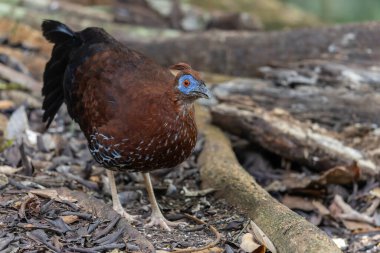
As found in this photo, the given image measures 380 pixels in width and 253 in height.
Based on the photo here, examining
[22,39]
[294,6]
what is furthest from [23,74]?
[294,6]

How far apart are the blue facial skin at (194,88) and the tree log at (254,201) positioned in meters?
0.85

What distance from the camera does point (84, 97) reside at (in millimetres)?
4508

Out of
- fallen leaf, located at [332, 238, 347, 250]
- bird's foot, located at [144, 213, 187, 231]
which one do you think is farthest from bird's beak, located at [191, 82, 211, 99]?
fallen leaf, located at [332, 238, 347, 250]

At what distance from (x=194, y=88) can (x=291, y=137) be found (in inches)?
71.1

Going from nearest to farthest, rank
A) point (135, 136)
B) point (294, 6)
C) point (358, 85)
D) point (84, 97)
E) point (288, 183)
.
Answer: point (135, 136), point (84, 97), point (288, 183), point (358, 85), point (294, 6)

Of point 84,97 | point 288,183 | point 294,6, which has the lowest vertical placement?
point 288,183

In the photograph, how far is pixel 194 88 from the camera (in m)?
4.00

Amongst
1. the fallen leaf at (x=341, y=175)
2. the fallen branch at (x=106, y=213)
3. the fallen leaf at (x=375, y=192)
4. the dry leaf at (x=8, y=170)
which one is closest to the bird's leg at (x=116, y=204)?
the fallen branch at (x=106, y=213)

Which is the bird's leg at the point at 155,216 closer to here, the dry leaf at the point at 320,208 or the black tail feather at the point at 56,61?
the black tail feather at the point at 56,61

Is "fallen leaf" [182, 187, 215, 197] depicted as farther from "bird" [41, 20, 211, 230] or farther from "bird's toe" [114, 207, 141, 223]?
"bird's toe" [114, 207, 141, 223]

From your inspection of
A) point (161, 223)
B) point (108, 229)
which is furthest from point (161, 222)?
point (108, 229)

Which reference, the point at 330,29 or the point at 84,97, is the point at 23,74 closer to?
the point at 84,97

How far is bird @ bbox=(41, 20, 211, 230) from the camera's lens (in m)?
4.04

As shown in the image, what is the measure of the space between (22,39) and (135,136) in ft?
12.8
